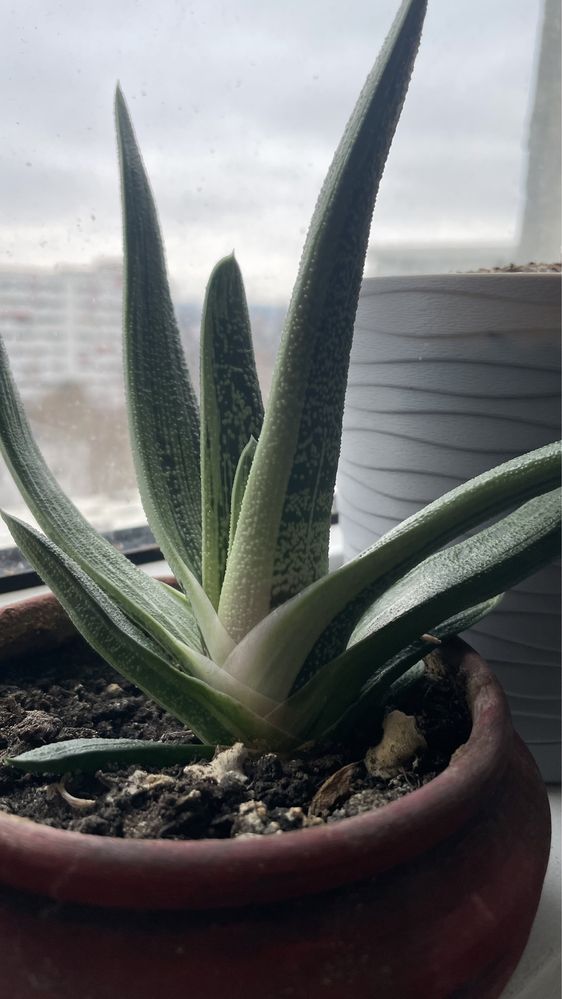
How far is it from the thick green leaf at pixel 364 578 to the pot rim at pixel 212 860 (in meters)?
0.09

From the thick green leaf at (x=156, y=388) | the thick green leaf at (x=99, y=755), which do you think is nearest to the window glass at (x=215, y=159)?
the thick green leaf at (x=156, y=388)

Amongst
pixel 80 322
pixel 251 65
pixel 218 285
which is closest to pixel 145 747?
pixel 218 285

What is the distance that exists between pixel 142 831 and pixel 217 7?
652 mm

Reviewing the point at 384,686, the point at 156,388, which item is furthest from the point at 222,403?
the point at 384,686

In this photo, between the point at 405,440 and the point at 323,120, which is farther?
the point at 323,120

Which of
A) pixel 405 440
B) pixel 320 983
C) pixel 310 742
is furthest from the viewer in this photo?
pixel 405 440

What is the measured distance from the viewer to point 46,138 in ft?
2.06

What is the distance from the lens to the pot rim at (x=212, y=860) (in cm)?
26

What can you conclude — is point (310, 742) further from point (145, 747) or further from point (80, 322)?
point (80, 322)

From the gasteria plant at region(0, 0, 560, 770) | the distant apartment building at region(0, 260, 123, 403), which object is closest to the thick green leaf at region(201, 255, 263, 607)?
the gasteria plant at region(0, 0, 560, 770)

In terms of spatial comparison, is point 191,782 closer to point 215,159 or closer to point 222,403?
point 222,403

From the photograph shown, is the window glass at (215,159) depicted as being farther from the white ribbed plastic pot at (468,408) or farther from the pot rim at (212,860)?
the pot rim at (212,860)

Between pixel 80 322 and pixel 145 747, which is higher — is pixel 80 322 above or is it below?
above

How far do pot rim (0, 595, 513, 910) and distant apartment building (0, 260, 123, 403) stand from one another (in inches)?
18.1
